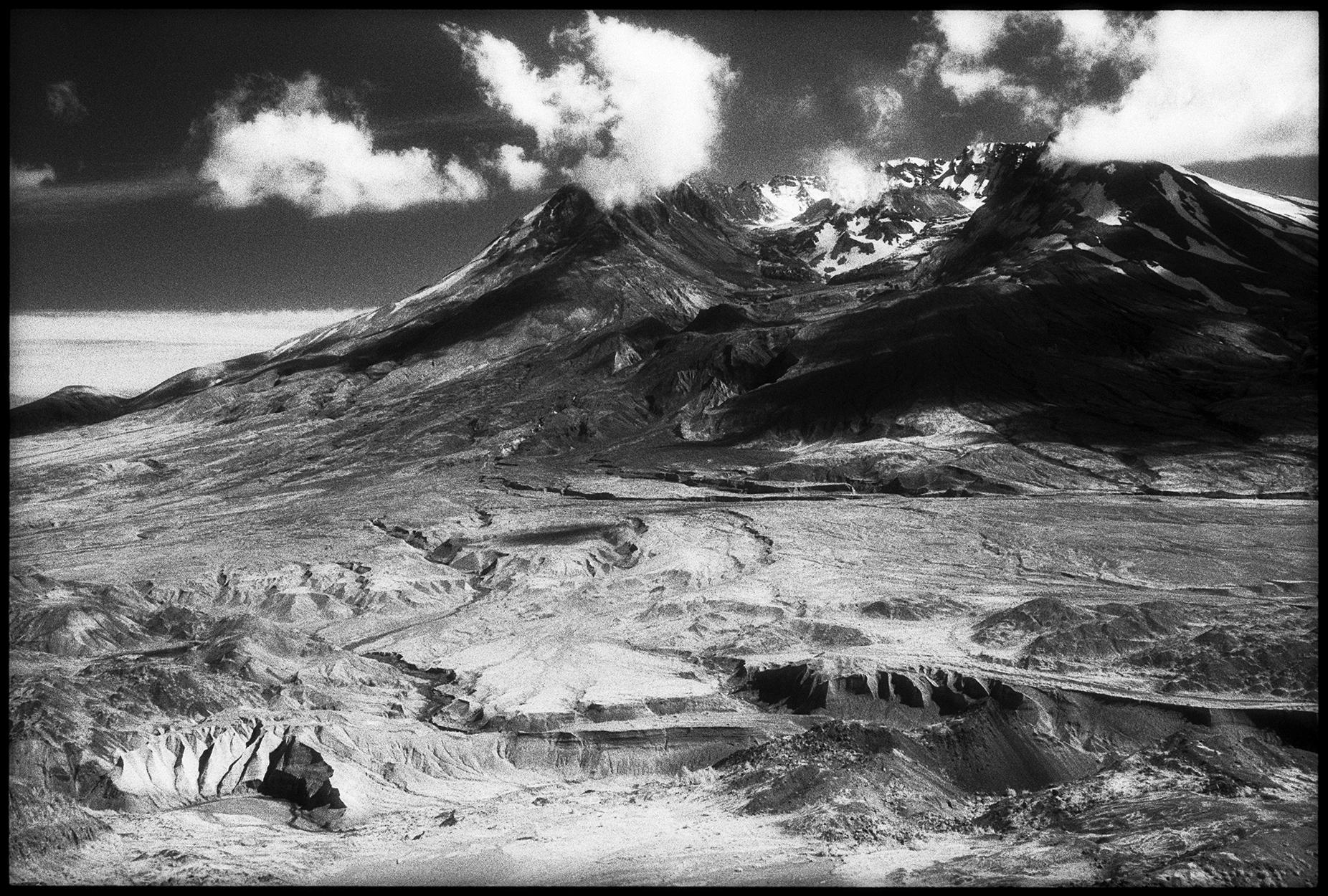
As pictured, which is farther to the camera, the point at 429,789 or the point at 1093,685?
the point at 1093,685

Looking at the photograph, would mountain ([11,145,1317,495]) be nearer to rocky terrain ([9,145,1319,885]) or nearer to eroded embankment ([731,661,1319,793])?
rocky terrain ([9,145,1319,885])

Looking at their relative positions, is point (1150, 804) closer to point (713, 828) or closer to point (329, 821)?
point (713, 828)

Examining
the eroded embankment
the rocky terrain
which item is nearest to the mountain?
the rocky terrain

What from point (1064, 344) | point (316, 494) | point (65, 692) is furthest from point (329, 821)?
point (1064, 344)

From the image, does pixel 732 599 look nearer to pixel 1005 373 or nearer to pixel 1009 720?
pixel 1009 720

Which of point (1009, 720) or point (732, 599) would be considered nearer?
point (1009, 720)

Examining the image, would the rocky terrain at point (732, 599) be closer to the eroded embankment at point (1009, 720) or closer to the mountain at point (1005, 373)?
the eroded embankment at point (1009, 720)

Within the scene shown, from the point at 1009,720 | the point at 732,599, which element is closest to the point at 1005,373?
the point at 732,599

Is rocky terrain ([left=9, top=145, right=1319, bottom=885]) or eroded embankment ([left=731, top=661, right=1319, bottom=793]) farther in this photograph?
eroded embankment ([left=731, top=661, right=1319, bottom=793])
